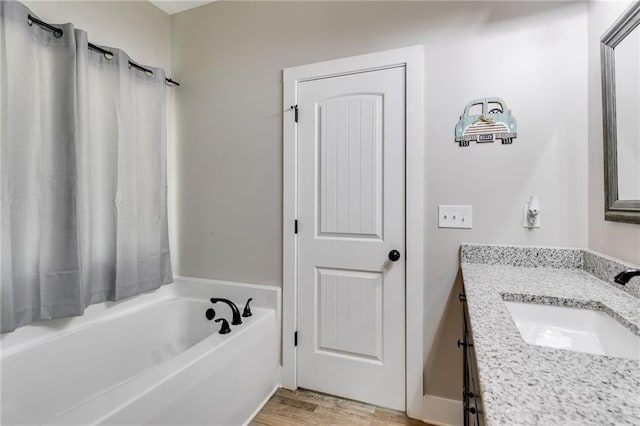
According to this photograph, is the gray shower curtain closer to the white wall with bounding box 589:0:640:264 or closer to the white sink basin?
the white sink basin

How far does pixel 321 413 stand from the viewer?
168 cm

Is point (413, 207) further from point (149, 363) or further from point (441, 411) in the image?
point (149, 363)

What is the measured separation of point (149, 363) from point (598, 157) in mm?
2724

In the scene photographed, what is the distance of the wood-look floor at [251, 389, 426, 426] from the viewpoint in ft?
5.32

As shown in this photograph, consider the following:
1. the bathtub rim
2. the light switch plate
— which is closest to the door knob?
the light switch plate

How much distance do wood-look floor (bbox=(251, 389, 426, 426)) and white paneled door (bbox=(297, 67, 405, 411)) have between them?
0.06 m

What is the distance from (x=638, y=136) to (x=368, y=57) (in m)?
1.28

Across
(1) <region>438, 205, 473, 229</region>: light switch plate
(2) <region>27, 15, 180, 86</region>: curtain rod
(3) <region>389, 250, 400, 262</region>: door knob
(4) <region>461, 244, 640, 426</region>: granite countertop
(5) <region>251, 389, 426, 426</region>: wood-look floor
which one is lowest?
(5) <region>251, 389, 426, 426</region>: wood-look floor

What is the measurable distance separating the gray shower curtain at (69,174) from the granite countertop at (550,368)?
1819mm

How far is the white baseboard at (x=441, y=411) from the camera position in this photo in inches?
62.7

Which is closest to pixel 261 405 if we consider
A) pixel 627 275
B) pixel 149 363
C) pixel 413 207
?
pixel 149 363

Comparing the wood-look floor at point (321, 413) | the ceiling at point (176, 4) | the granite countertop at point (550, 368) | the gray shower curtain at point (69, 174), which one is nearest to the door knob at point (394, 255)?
the granite countertop at point (550, 368)

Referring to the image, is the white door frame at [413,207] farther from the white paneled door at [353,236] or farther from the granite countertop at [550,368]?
the granite countertop at [550,368]

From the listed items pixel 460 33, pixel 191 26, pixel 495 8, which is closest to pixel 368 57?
pixel 460 33
